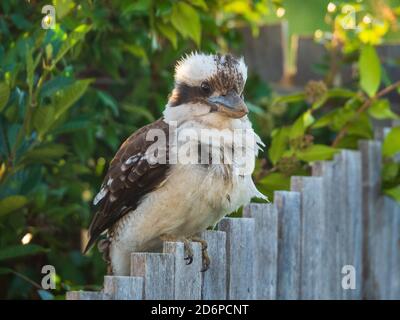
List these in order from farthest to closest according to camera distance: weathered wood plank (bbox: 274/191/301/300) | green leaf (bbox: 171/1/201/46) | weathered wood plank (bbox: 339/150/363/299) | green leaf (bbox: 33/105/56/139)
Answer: weathered wood plank (bbox: 339/150/363/299) < green leaf (bbox: 171/1/201/46) < weathered wood plank (bbox: 274/191/301/300) < green leaf (bbox: 33/105/56/139)

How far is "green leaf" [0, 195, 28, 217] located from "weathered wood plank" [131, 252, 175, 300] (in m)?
0.97

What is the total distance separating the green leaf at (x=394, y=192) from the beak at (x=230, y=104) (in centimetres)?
161

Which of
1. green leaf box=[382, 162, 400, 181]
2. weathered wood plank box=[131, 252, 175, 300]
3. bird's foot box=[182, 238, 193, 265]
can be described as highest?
green leaf box=[382, 162, 400, 181]

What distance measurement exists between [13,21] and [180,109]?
43.0 inches

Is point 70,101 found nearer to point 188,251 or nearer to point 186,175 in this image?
point 186,175

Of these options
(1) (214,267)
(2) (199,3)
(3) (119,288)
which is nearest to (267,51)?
(2) (199,3)

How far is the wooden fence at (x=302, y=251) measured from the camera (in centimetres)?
329

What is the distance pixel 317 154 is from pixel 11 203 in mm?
1485

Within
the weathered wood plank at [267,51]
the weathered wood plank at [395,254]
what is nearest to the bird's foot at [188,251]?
the weathered wood plank at [395,254]

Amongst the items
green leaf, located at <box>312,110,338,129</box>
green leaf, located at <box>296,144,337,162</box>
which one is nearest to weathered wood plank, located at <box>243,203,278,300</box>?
green leaf, located at <box>296,144,337,162</box>

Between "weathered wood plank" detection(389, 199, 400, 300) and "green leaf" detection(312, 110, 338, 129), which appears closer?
"green leaf" detection(312, 110, 338, 129)

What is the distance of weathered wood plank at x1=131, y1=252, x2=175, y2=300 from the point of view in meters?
3.16

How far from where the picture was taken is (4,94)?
3.77 metres

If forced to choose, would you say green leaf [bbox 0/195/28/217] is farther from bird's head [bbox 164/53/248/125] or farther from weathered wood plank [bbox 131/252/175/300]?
weathered wood plank [bbox 131/252/175/300]
